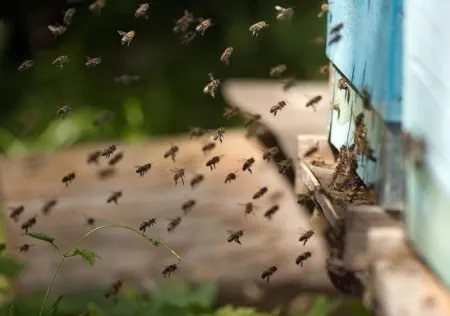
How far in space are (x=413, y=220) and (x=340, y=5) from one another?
3.24 feet

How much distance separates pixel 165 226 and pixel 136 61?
15.4 feet

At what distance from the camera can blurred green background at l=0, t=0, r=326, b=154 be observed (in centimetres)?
809

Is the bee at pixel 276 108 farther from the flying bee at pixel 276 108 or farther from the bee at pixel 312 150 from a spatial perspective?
the bee at pixel 312 150

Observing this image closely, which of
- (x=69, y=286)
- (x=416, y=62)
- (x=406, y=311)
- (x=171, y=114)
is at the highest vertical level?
(x=416, y=62)

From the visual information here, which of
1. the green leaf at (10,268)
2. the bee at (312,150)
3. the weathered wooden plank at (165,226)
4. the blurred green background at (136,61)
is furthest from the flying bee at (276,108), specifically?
the blurred green background at (136,61)

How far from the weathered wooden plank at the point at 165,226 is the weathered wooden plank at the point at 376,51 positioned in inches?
80.3

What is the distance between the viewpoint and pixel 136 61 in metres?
9.38

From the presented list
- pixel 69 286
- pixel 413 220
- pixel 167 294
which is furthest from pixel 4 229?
pixel 413 220

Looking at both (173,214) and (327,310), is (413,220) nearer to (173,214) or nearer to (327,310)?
(327,310)

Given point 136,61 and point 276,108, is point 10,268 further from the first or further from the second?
point 136,61

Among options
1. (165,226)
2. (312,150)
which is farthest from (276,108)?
(165,226)

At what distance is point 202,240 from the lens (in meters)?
4.86

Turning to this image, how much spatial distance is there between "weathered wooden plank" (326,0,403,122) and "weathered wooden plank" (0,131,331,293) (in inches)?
80.3

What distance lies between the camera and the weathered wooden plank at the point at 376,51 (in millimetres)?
2160
